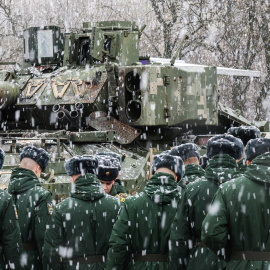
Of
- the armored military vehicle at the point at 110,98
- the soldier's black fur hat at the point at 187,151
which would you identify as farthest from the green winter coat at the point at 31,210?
the armored military vehicle at the point at 110,98

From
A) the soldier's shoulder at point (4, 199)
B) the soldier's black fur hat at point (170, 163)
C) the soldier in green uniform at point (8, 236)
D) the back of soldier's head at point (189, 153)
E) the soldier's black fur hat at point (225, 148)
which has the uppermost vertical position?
the soldier's black fur hat at point (225, 148)

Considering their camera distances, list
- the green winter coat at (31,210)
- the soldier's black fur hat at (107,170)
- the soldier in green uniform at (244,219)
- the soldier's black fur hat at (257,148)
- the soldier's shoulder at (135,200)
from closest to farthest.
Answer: the soldier in green uniform at (244,219) < the soldier's black fur hat at (257,148) < the soldier's shoulder at (135,200) < the green winter coat at (31,210) < the soldier's black fur hat at (107,170)

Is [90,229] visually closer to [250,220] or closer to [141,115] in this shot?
[250,220]

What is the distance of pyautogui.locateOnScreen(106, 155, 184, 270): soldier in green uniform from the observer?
4.76 m

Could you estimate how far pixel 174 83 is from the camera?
462 inches

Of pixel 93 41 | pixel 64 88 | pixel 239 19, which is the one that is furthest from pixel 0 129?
pixel 239 19

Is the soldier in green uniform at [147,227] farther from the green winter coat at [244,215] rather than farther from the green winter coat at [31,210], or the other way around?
the green winter coat at [31,210]

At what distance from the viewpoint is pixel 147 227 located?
484cm

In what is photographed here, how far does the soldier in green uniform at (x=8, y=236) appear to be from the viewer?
491 cm

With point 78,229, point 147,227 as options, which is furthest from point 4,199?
point 147,227

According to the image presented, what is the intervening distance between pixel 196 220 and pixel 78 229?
90 cm

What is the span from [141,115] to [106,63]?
46.9 inches

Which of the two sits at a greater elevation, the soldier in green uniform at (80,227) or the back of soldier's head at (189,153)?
the back of soldier's head at (189,153)

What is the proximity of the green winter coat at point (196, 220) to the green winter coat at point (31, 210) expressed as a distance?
4.28 feet
